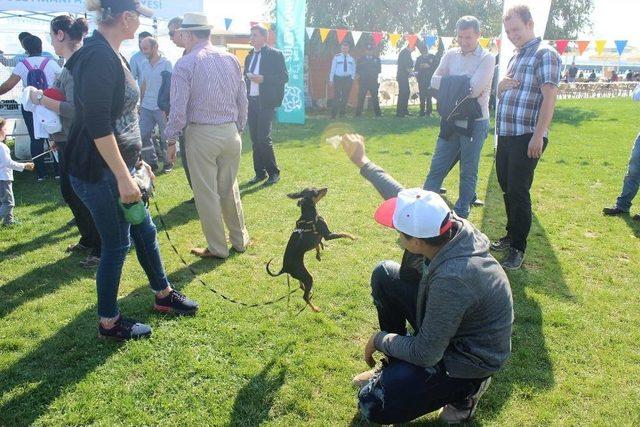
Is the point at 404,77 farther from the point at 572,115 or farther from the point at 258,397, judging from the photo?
the point at 258,397

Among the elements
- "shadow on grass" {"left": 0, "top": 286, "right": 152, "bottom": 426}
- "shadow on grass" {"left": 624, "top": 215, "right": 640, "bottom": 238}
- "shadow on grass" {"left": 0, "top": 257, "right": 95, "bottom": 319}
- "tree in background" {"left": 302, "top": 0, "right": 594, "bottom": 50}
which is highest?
"tree in background" {"left": 302, "top": 0, "right": 594, "bottom": 50}

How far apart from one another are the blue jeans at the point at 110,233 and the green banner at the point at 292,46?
8.88 metres

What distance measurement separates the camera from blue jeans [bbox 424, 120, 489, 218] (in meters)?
4.65

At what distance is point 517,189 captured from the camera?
383 cm

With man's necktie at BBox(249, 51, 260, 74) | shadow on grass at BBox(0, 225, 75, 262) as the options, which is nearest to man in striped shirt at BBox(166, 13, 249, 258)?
shadow on grass at BBox(0, 225, 75, 262)

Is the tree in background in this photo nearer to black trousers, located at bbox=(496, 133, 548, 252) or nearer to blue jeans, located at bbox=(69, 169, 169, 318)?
black trousers, located at bbox=(496, 133, 548, 252)

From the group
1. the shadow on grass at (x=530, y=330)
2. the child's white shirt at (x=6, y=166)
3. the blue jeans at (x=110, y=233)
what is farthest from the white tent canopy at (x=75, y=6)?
the shadow on grass at (x=530, y=330)

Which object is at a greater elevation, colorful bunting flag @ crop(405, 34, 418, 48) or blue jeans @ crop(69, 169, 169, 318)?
colorful bunting flag @ crop(405, 34, 418, 48)

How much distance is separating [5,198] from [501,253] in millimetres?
4947

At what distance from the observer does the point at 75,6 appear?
30.4 ft

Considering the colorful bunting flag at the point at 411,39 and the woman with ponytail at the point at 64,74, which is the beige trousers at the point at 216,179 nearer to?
the woman with ponytail at the point at 64,74

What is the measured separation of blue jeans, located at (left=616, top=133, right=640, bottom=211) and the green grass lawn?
292 millimetres

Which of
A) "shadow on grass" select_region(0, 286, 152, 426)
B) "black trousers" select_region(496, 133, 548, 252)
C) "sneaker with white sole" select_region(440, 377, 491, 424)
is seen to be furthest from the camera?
"black trousers" select_region(496, 133, 548, 252)

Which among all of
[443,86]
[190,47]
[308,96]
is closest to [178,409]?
[190,47]
